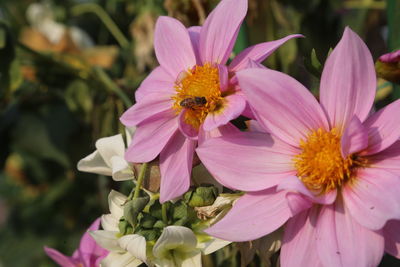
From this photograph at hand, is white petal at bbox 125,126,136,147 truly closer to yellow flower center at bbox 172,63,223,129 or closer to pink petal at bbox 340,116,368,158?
yellow flower center at bbox 172,63,223,129

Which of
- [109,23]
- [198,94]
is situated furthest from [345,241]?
[109,23]

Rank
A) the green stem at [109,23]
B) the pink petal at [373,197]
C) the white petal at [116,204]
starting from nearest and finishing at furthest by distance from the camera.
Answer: the pink petal at [373,197]
the white petal at [116,204]
the green stem at [109,23]

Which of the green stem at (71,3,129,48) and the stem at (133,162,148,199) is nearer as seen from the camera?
the stem at (133,162,148,199)

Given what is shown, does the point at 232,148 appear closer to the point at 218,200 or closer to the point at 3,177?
the point at 218,200

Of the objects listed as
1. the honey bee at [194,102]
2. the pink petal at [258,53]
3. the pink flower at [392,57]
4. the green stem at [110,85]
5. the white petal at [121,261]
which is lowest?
the white petal at [121,261]

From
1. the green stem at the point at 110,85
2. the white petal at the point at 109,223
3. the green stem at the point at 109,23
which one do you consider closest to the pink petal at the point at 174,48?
the white petal at the point at 109,223

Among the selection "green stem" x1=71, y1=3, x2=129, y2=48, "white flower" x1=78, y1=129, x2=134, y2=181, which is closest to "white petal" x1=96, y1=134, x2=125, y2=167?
"white flower" x1=78, y1=129, x2=134, y2=181

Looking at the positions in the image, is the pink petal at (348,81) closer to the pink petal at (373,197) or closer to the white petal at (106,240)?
the pink petal at (373,197)
